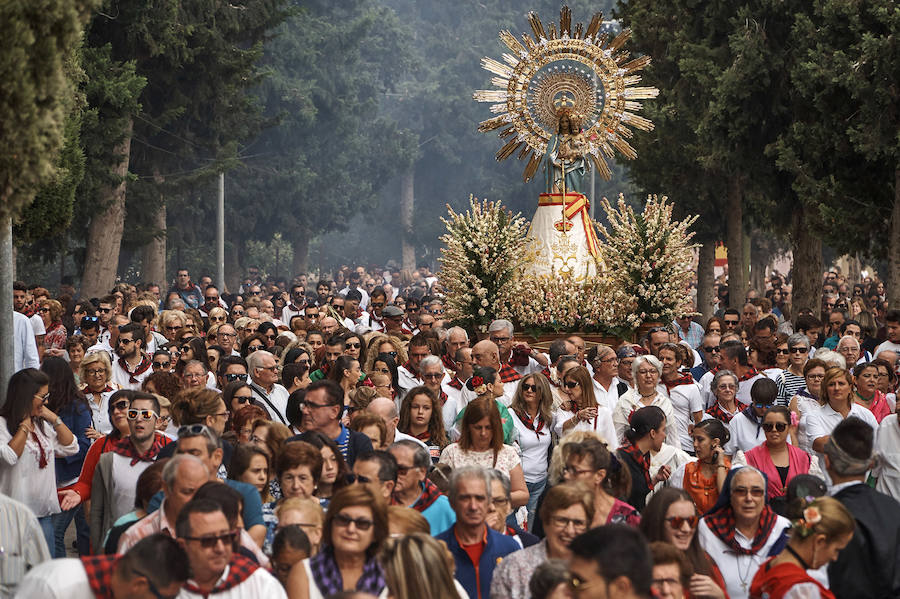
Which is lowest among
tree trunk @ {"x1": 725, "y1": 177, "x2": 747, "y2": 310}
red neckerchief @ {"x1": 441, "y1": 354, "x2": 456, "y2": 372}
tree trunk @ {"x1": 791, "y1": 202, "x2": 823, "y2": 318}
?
red neckerchief @ {"x1": 441, "y1": 354, "x2": 456, "y2": 372}

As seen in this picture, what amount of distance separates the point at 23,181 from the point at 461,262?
11.0 m

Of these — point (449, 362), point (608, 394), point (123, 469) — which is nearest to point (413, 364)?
point (449, 362)

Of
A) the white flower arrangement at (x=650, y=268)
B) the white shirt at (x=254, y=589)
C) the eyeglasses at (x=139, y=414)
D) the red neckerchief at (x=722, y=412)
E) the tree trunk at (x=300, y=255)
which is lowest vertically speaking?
the white shirt at (x=254, y=589)

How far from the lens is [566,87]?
69.0 ft

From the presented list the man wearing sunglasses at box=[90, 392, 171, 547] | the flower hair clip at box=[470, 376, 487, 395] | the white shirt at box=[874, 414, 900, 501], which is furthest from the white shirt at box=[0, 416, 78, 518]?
the white shirt at box=[874, 414, 900, 501]

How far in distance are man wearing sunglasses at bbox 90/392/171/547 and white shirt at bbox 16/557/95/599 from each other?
294 centimetres

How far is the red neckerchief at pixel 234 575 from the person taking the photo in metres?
5.66

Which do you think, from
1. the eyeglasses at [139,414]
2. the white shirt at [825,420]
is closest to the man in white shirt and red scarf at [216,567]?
the eyeglasses at [139,414]

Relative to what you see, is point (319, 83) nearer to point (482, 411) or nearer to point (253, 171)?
point (253, 171)

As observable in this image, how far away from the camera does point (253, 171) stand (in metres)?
53.3

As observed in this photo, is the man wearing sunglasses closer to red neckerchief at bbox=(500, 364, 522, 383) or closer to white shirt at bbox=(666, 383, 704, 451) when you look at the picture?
red neckerchief at bbox=(500, 364, 522, 383)

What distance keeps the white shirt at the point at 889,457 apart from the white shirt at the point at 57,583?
209 inches

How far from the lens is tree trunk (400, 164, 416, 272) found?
265ft

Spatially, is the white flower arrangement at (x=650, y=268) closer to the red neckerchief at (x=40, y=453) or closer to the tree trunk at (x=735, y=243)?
the tree trunk at (x=735, y=243)
